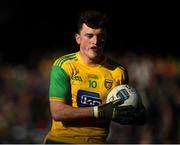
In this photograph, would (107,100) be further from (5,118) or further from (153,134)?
(5,118)

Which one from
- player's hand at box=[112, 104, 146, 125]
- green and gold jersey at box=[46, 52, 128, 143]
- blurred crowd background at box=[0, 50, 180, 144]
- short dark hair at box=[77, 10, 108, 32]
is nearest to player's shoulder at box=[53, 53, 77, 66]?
green and gold jersey at box=[46, 52, 128, 143]

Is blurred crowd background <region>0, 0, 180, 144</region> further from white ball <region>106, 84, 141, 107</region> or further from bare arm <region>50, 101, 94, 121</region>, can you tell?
bare arm <region>50, 101, 94, 121</region>

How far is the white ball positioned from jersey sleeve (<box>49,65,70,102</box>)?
0.38 meters

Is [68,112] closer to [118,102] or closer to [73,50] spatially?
[118,102]

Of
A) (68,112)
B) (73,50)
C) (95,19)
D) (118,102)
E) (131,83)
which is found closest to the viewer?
(68,112)

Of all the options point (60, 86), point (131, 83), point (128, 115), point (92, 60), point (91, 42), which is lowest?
point (131, 83)

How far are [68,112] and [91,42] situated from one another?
66 centimetres

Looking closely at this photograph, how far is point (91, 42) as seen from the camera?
22.7 ft

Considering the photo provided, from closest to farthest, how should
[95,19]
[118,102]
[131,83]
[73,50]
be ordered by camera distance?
[118,102]
[95,19]
[131,83]
[73,50]

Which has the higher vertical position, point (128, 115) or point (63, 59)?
point (63, 59)

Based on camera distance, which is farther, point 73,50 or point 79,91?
point 73,50

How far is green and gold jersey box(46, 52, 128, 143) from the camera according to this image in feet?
22.5

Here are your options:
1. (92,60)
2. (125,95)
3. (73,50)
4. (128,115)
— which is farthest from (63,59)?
(73,50)

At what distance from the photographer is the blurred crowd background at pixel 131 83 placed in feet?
45.5
